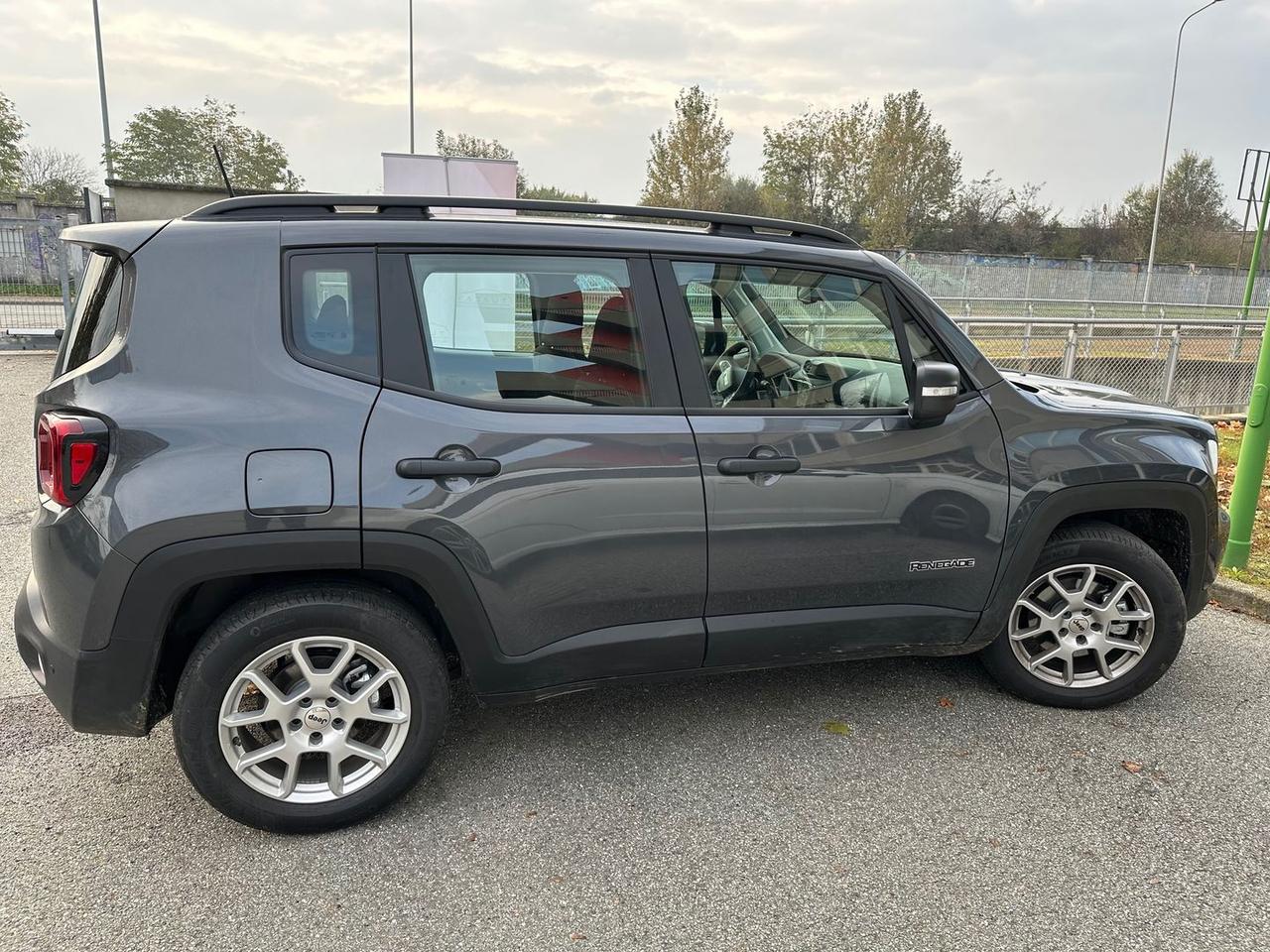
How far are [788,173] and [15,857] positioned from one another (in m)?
46.5

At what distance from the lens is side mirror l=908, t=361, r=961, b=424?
115 inches

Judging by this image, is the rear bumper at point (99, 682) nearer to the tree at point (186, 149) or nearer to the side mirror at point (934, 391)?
the side mirror at point (934, 391)

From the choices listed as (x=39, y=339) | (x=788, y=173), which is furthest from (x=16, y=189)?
(x=788, y=173)

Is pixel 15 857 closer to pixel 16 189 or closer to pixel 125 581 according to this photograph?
pixel 125 581

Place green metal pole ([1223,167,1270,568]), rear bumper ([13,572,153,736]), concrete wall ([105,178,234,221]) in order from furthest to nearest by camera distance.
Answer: concrete wall ([105,178,234,221]) < green metal pole ([1223,167,1270,568]) < rear bumper ([13,572,153,736])

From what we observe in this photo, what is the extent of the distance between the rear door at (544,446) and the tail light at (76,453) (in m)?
0.69

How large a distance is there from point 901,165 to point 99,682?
41645 millimetres

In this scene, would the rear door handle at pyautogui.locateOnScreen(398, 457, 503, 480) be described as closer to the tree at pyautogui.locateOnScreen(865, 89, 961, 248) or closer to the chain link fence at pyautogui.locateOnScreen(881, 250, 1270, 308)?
the chain link fence at pyautogui.locateOnScreen(881, 250, 1270, 308)

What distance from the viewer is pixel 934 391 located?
9.68ft

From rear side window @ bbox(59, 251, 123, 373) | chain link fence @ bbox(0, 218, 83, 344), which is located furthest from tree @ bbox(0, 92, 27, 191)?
rear side window @ bbox(59, 251, 123, 373)

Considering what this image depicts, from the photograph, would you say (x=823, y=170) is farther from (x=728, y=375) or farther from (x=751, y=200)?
(x=728, y=375)

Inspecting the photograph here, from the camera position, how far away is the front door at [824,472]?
2.90m

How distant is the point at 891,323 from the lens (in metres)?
3.19

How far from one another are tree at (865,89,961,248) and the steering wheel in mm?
38441
